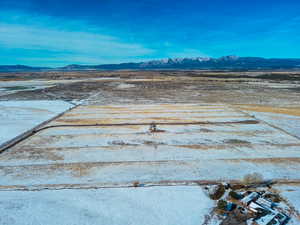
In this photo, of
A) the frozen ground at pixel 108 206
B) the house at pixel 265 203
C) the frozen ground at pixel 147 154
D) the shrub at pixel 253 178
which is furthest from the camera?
the frozen ground at pixel 147 154

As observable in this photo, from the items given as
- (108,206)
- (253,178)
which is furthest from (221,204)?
(108,206)

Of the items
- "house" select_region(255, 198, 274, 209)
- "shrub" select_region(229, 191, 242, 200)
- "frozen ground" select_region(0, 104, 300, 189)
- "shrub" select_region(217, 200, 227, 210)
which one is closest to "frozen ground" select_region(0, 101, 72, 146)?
"frozen ground" select_region(0, 104, 300, 189)

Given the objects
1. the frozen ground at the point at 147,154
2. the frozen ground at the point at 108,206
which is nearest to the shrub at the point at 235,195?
the frozen ground at the point at 108,206

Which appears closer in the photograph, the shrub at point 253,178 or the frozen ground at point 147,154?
the shrub at point 253,178

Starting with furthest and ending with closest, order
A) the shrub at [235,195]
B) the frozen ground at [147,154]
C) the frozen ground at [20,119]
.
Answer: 1. the frozen ground at [20,119]
2. the frozen ground at [147,154]
3. the shrub at [235,195]

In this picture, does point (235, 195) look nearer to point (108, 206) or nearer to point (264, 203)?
point (264, 203)

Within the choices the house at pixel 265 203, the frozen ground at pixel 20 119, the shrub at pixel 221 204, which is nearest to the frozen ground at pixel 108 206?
the shrub at pixel 221 204

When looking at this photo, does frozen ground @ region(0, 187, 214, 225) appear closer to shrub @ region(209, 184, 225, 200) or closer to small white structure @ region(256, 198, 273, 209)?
shrub @ region(209, 184, 225, 200)

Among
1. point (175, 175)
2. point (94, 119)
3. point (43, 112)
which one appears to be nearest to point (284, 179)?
point (175, 175)

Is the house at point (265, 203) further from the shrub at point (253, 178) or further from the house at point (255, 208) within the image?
the shrub at point (253, 178)

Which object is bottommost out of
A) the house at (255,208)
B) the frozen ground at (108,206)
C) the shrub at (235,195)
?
the frozen ground at (108,206)

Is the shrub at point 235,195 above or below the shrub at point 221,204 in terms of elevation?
above
